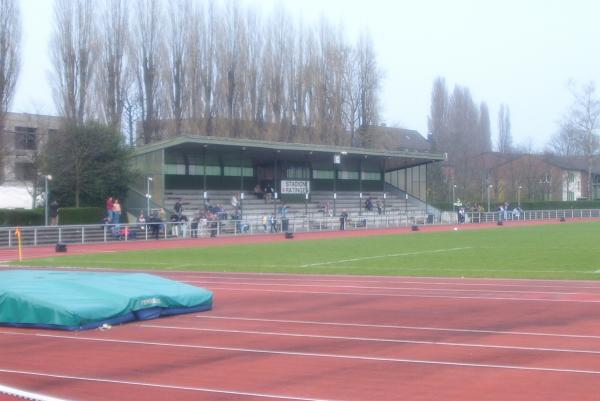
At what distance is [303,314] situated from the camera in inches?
549

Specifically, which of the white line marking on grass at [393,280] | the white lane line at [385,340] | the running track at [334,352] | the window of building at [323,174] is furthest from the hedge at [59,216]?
the white lane line at [385,340]

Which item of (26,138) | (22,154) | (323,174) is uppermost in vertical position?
(26,138)

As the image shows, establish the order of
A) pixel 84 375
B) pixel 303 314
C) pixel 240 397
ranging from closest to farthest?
1. pixel 240 397
2. pixel 84 375
3. pixel 303 314

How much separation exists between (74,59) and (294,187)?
17592mm

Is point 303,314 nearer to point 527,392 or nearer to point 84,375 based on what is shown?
point 84,375

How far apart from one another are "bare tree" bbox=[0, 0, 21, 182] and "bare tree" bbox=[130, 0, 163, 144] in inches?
426

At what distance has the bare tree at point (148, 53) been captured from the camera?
188 feet

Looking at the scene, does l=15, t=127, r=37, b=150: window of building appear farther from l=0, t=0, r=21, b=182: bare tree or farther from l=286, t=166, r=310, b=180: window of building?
l=286, t=166, r=310, b=180: window of building

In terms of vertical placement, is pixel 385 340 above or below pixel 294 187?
below

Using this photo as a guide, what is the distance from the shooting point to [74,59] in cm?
5294

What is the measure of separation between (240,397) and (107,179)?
4025 cm

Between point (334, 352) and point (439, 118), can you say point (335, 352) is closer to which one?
point (334, 352)

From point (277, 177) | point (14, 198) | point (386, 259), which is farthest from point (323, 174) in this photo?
point (386, 259)

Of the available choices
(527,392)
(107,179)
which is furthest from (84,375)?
(107,179)
